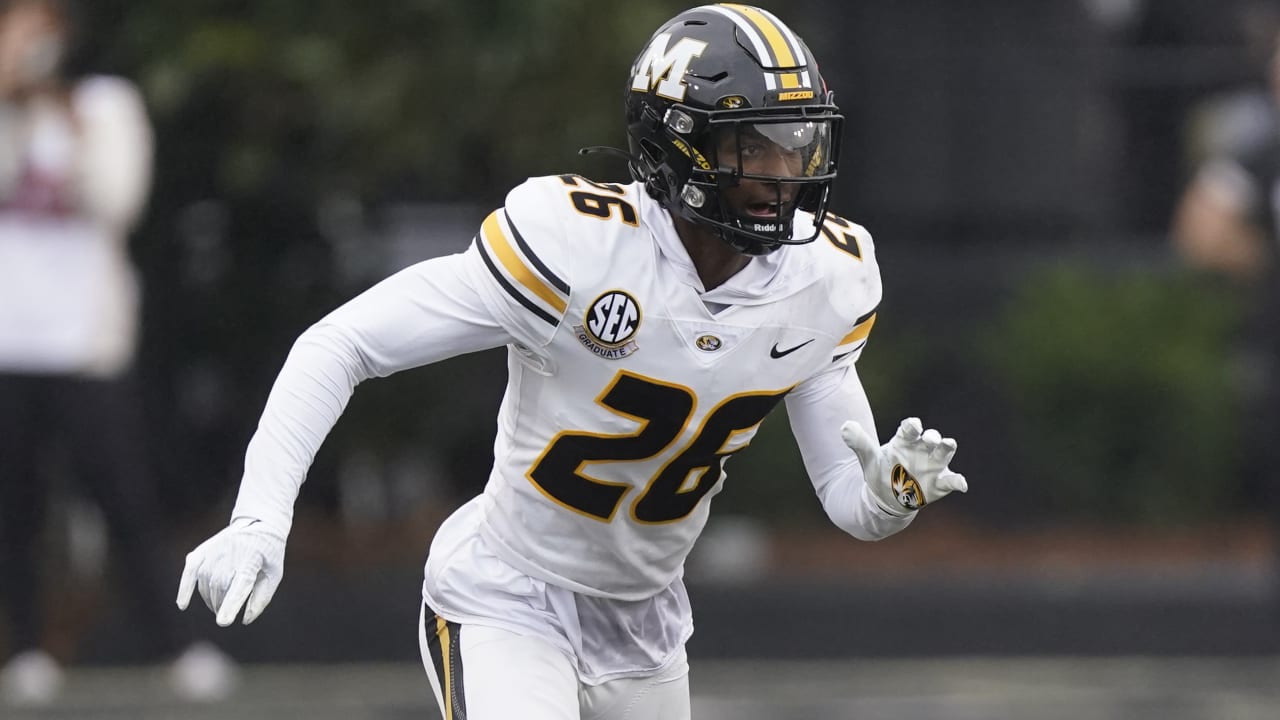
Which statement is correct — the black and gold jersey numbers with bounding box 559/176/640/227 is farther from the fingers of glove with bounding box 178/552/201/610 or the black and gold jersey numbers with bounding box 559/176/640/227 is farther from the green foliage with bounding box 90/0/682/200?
the green foliage with bounding box 90/0/682/200

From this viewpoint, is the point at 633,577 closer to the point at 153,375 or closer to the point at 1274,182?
the point at 1274,182

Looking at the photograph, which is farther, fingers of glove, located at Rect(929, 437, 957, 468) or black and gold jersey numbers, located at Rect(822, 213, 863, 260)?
black and gold jersey numbers, located at Rect(822, 213, 863, 260)

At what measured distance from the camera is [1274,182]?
8656 mm

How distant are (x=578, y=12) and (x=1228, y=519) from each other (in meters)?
4.02

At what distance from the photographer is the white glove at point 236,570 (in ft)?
12.8

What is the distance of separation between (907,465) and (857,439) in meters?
0.10

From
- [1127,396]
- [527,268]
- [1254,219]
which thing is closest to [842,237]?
[527,268]

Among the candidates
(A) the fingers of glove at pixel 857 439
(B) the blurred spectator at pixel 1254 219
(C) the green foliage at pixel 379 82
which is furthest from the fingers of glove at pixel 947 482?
(C) the green foliage at pixel 379 82

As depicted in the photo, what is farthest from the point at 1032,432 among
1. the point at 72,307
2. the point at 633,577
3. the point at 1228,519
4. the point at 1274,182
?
the point at 633,577

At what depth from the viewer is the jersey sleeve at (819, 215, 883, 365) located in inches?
A: 176

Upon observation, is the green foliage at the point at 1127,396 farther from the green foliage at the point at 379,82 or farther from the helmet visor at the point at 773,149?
the helmet visor at the point at 773,149

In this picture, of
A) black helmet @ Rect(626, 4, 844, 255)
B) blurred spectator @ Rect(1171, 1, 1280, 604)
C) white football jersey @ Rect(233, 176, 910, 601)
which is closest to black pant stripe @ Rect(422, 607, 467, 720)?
white football jersey @ Rect(233, 176, 910, 601)

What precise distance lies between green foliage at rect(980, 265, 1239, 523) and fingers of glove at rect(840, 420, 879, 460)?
259 inches

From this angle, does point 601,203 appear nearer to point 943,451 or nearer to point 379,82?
point 943,451
